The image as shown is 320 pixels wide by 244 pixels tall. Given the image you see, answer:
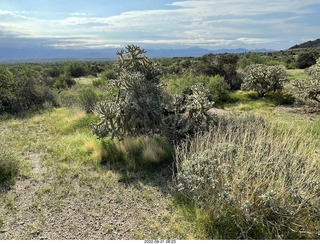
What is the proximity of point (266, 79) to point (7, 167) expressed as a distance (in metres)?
13.9

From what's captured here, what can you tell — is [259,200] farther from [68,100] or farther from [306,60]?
[306,60]

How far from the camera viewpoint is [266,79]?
43.9ft

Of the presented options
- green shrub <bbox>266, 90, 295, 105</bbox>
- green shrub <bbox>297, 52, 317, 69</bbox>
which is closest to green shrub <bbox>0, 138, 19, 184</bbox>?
green shrub <bbox>266, 90, 295, 105</bbox>

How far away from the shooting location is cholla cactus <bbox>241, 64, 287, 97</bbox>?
13328 millimetres

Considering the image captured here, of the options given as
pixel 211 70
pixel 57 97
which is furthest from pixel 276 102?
pixel 57 97

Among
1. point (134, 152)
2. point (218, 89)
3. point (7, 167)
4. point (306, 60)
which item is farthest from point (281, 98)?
point (306, 60)

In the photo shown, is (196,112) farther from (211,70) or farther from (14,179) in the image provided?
(211,70)

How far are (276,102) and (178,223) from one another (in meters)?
11.6

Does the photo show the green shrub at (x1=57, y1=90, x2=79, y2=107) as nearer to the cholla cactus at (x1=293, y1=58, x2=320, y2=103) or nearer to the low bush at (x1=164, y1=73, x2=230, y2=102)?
the low bush at (x1=164, y1=73, x2=230, y2=102)

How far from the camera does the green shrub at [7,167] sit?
210 inches

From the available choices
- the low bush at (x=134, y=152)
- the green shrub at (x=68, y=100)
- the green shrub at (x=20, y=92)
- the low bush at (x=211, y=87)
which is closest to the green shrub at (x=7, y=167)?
the low bush at (x=134, y=152)

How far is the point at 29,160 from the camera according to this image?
646 centimetres

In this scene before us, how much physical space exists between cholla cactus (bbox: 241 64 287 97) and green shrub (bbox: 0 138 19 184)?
44.4 feet

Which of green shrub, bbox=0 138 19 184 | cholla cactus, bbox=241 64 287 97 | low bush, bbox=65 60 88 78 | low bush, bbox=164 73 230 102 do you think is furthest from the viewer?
low bush, bbox=65 60 88 78
